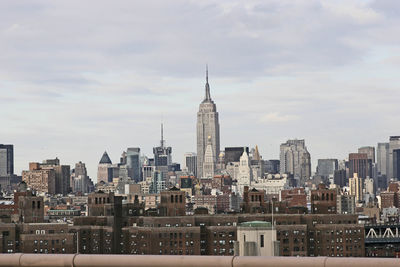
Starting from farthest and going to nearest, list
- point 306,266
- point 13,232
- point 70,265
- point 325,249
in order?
point 325,249
point 13,232
point 70,265
point 306,266

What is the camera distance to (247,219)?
195m

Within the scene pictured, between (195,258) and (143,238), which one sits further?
(143,238)

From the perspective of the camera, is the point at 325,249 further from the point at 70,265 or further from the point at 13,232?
the point at 70,265

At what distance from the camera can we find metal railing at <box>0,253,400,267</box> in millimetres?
22219

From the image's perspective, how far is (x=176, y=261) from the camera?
23594 millimetres

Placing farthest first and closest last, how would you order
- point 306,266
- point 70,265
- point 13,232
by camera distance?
point 13,232
point 70,265
point 306,266

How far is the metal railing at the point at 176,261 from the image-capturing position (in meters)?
22.2

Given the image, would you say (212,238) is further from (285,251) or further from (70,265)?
(70,265)

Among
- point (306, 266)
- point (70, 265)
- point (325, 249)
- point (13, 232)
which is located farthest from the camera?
point (325, 249)

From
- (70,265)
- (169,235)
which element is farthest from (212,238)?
(70,265)

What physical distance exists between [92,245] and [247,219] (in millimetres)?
26097

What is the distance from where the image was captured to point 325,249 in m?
193

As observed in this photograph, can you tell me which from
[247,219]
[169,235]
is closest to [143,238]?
[169,235]

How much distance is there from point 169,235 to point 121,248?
13.1 m
